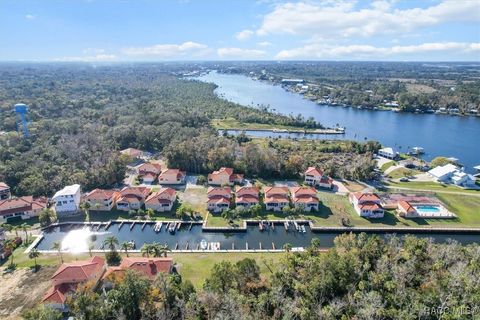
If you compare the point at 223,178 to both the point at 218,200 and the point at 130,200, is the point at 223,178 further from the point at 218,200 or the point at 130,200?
the point at 130,200

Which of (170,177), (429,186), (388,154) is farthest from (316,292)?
(388,154)

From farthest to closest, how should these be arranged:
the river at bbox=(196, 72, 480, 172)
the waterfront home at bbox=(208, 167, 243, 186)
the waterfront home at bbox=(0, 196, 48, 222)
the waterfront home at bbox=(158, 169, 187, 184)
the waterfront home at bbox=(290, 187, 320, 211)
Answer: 1. the river at bbox=(196, 72, 480, 172)
2. the waterfront home at bbox=(158, 169, 187, 184)
3. the waterfront home at bbox=(208, 167, 243, 186)
4. the waterfront home at bbox=(290, 187, 320, 211)
5. the waterfront home at bbox=(0, 196, 48, 222)

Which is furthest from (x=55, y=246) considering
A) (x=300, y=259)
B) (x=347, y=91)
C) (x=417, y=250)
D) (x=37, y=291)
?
(x=347, y=91)

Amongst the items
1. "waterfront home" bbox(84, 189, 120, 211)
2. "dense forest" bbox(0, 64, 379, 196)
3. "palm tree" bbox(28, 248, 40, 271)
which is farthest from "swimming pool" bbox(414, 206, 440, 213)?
"palm tree" bbox(28, 248, 40, 271)

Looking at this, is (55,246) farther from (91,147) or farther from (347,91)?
(347,91)

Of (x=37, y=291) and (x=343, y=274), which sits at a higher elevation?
(x=343, y=274)

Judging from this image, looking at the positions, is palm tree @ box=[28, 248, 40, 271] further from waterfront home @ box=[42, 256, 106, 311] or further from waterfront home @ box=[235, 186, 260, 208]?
waterfront home @ box=[235, 186, 260, 208]
